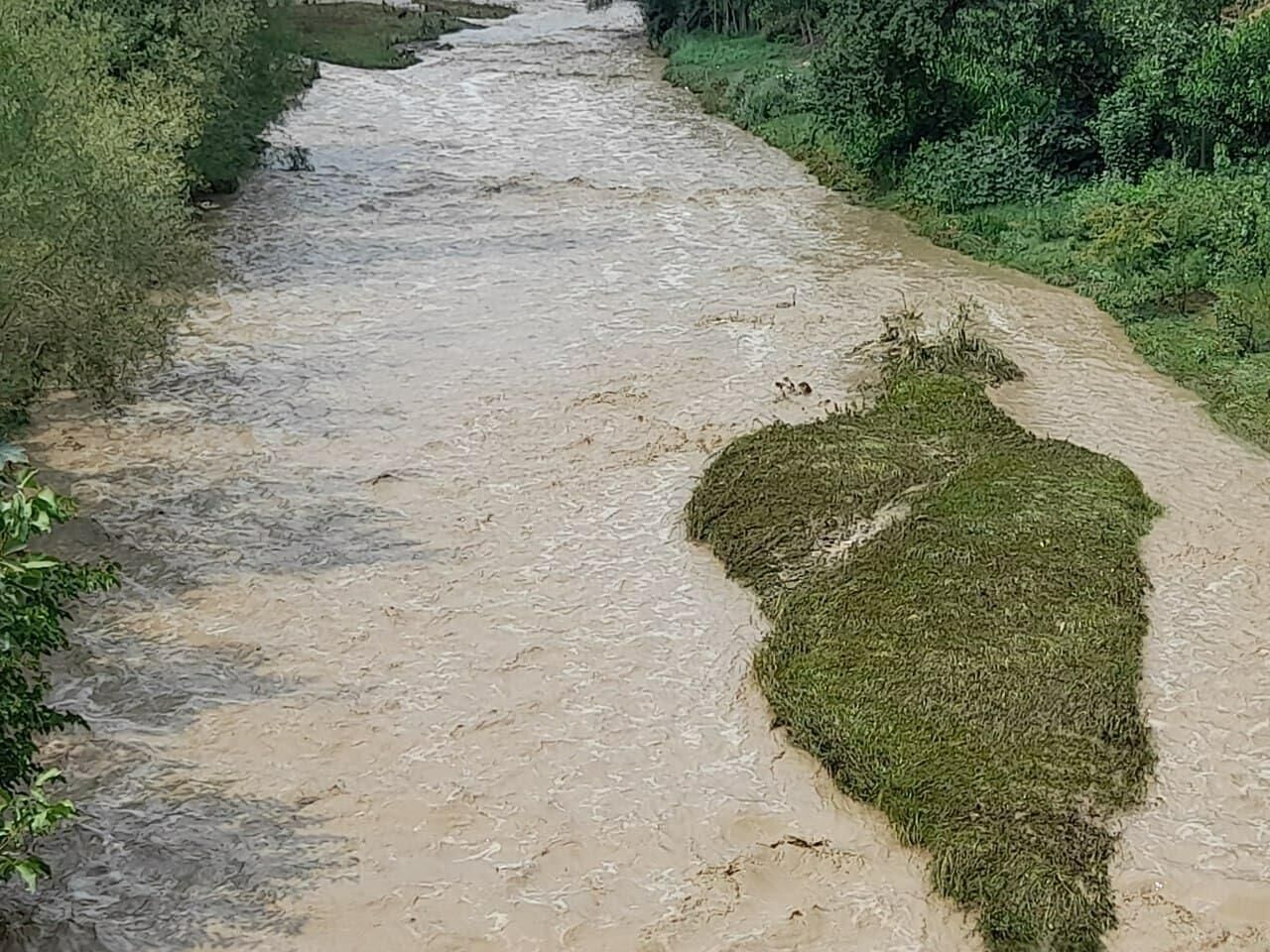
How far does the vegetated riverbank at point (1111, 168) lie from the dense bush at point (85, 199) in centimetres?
1189

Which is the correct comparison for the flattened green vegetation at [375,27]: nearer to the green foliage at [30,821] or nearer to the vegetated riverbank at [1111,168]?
the vegetated riverbank at [1111,168]

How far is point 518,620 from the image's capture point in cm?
1178

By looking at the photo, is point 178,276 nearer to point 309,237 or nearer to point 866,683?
point 309,237

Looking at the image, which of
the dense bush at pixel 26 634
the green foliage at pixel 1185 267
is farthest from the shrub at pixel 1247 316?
the dense bush at pixel 26 634

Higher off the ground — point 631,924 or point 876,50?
point 876,50

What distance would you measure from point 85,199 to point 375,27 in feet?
123

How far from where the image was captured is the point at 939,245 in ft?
73.6

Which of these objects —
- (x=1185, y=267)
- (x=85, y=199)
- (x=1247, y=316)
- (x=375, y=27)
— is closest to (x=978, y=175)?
(x=1185, y=267)

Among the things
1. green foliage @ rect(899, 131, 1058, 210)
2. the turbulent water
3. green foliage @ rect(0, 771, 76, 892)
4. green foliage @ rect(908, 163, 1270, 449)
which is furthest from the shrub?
green foliage @ rect(0, 771, 76, 892)

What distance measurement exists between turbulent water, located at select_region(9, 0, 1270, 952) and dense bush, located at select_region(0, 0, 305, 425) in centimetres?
147

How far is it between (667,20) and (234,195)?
78.5 feet

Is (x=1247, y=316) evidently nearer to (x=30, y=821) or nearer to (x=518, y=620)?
(x=518, y=620)

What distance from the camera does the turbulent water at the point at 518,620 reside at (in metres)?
8.73

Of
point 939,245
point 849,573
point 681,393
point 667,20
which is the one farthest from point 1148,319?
point 667,20
